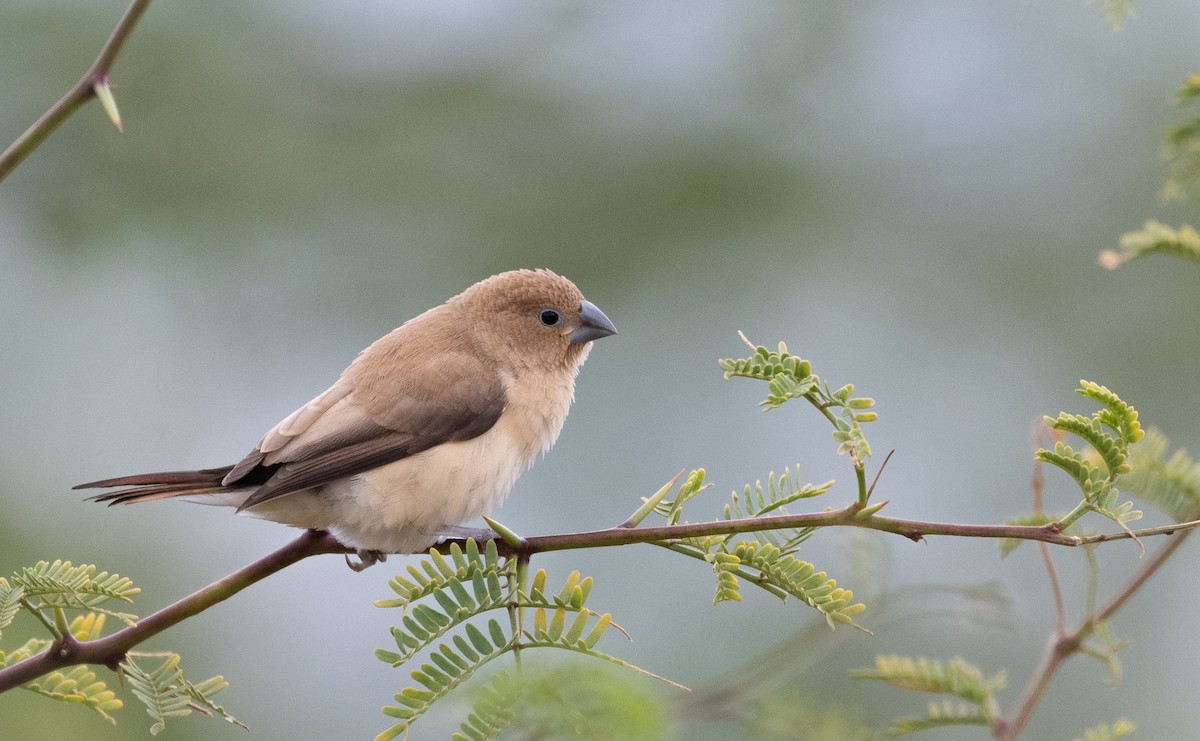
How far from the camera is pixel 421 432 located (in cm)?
324

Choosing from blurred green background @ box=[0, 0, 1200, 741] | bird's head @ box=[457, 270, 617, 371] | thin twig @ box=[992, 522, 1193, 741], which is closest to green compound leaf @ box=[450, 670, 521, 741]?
thin twig @ box=[992, 522, 1193, 741]

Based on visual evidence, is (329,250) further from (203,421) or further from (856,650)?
(856,650)

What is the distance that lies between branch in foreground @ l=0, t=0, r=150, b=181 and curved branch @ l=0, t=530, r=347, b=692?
2.39ft

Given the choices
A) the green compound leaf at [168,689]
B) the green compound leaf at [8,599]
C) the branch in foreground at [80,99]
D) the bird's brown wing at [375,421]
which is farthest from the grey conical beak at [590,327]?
the green compound leaf at [8,599]

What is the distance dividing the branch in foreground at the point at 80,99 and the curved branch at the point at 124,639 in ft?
2.39

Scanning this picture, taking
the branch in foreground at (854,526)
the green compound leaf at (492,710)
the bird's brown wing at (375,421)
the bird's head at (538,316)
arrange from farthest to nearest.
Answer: the bird's head at (538,316) → the bird's brown wing at (375,421) → the branch in foreground at (854,526) → the green compound leaf at (492,710)

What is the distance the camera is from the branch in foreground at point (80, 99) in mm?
1814

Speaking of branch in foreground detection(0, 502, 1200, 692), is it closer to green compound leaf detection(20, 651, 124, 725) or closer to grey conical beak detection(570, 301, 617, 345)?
green compound leaf detection(20, 651, 124, 725)

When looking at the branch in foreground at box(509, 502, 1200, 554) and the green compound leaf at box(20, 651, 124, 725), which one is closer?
the branch in foreground at box(509, 502, 1200, 554)

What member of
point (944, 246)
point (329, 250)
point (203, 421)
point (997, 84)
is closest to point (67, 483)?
point (203, 421)

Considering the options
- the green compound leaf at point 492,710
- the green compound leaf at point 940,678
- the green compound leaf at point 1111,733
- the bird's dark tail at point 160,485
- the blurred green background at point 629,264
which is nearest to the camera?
the green compound leaf at point 492,710

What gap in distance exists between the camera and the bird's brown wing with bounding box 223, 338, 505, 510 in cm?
299

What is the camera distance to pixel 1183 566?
25.4ft

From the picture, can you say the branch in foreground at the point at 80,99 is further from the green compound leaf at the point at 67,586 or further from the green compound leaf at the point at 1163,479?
the green compound leaf at the point at 1163,479
